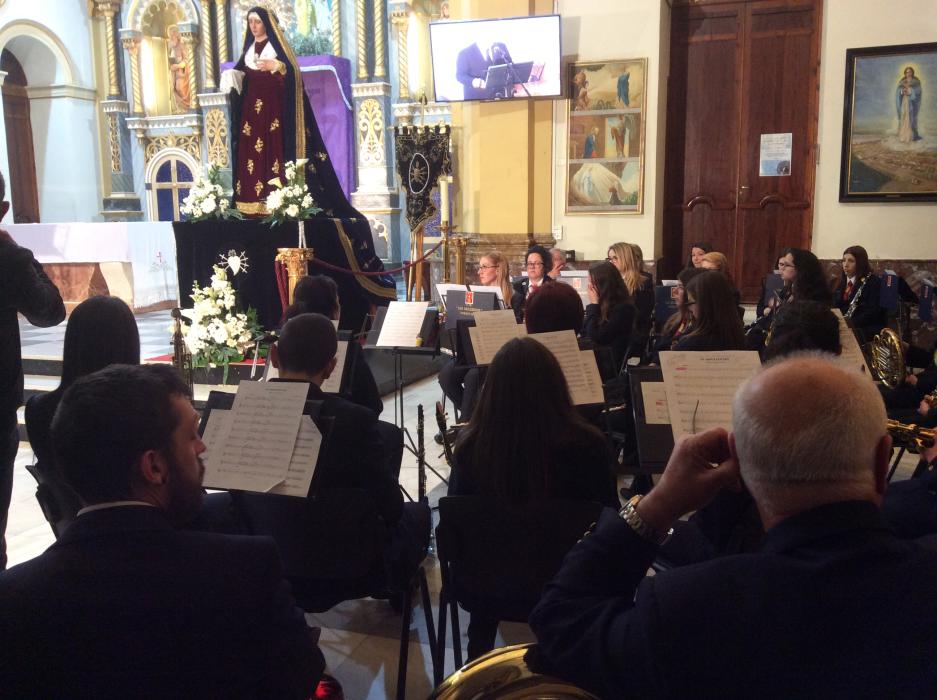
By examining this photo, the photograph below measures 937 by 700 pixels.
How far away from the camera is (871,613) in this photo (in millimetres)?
1045

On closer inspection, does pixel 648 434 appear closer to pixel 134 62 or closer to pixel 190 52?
pixel 190 52

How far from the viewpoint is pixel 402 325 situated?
4.75 m

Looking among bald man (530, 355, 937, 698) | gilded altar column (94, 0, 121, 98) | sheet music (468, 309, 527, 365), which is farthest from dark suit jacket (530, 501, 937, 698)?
gilded altar column (94, 0, 121, 98)

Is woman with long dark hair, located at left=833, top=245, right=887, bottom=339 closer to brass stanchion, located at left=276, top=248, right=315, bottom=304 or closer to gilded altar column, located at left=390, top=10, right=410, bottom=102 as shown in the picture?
brass stanchion, located at left=276, top=248, right=315, bottom=304

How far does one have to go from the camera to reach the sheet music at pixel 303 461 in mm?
2240

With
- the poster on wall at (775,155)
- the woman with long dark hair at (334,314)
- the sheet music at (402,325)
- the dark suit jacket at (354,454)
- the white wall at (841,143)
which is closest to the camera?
the dark suit jacket at (354,454)

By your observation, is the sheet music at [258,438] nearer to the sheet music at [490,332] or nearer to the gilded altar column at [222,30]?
the sheet music at [490,332]

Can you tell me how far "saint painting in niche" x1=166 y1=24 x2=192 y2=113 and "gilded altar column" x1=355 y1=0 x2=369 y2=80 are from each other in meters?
3.58

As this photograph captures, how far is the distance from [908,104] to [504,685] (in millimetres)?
8926

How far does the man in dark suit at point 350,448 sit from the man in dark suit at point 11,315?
1.07 meters

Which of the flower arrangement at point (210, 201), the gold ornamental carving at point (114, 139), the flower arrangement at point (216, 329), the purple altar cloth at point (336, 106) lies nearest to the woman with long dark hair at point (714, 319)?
the flower arrangement at point (216, 329)

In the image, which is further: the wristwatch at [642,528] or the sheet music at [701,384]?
the sheet music at [701,384]

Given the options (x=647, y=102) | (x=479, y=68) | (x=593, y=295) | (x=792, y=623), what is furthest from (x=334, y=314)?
(x=647, y=102)

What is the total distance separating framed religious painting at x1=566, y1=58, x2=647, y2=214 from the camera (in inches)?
343
